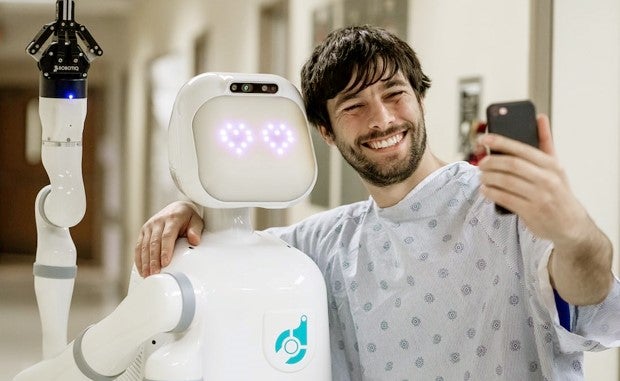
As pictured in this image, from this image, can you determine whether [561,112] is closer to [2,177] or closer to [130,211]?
[130,211]

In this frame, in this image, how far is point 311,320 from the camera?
4.62 feet

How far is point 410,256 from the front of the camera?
5.24 ft

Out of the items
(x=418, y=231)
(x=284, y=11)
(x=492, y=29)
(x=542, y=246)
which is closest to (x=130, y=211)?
(x=284, y=11)

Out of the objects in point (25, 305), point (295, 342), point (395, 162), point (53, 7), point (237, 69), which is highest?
point (53, 7)

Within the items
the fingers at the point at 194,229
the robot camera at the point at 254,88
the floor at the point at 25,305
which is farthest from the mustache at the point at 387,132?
the floor at the point at 25,305

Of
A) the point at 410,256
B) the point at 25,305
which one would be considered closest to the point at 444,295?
the point at 410,256

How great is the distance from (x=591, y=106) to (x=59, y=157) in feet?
6.94

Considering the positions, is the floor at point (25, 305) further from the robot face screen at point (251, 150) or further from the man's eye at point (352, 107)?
the robot face screen at point (251, 150)

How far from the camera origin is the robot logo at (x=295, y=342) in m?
1.37

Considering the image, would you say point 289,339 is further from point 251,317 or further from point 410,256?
point 410,256

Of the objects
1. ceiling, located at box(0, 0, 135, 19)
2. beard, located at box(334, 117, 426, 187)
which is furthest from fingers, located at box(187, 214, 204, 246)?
ceiling, located at box(0, 0, 135, 19)

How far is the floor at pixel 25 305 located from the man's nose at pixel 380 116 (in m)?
2.63

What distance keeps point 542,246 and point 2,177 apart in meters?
3.62

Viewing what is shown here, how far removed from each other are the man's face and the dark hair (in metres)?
0.02
